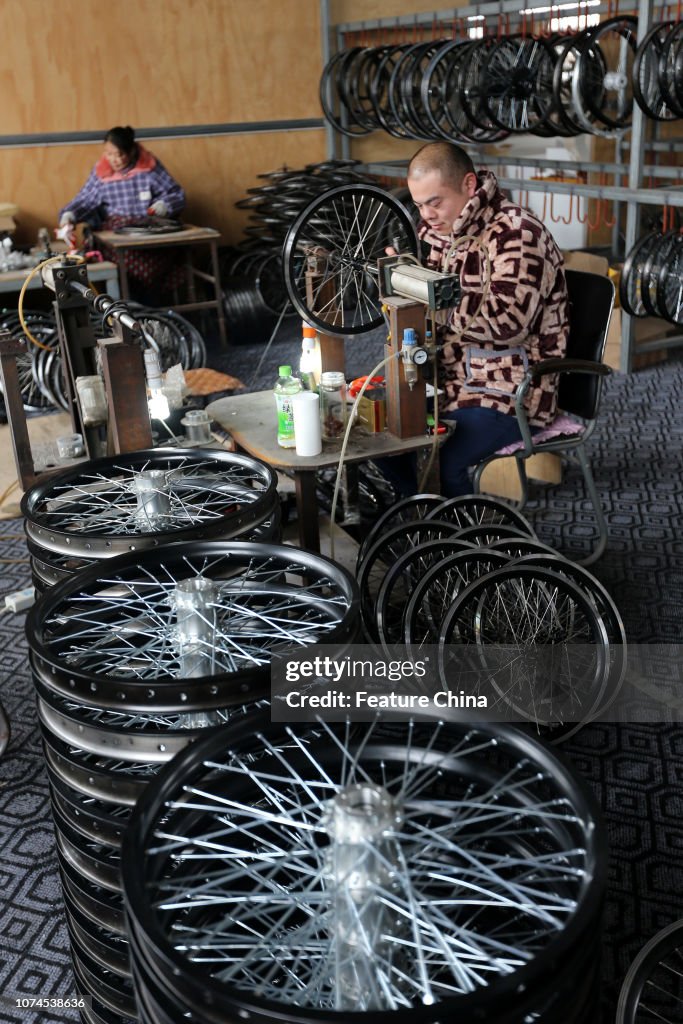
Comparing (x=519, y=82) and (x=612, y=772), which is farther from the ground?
(x=519, y=82)

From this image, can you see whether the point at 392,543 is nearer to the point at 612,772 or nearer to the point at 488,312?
the point at 488,312

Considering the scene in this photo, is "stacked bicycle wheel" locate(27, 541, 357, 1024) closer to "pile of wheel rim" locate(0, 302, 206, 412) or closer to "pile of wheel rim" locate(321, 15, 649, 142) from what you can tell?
"pile of wheel rim" locate(0, 302, 206, 412)

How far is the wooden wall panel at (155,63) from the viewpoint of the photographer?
635 centimetres

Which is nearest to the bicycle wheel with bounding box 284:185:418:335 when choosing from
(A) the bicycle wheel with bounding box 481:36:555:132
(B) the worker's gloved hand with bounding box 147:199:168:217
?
(A) the bicycle wheel with bounding box 481:36:555:132

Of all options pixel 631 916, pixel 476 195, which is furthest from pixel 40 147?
pixel 631 916

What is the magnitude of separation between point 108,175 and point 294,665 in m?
5.62

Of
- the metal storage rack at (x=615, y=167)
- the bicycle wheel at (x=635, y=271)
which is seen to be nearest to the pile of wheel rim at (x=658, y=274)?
the bicycle wheel at (x=635, y=271)

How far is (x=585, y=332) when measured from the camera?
123 inches

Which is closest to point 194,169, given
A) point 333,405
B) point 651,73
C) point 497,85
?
point 497,85

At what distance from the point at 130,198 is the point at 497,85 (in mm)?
2285

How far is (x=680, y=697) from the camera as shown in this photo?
2.57 meters

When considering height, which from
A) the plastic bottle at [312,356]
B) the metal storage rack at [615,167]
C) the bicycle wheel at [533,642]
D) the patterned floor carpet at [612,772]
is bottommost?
the patterned floor carpet at [612,772]

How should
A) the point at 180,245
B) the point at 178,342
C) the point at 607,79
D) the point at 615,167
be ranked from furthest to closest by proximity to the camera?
the point at 180,245 < the point at 615,167 < the point at 178,342 < the point at 607,79

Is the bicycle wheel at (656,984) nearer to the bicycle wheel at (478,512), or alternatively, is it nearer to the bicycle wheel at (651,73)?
the bicycle wheel at (478,512)
